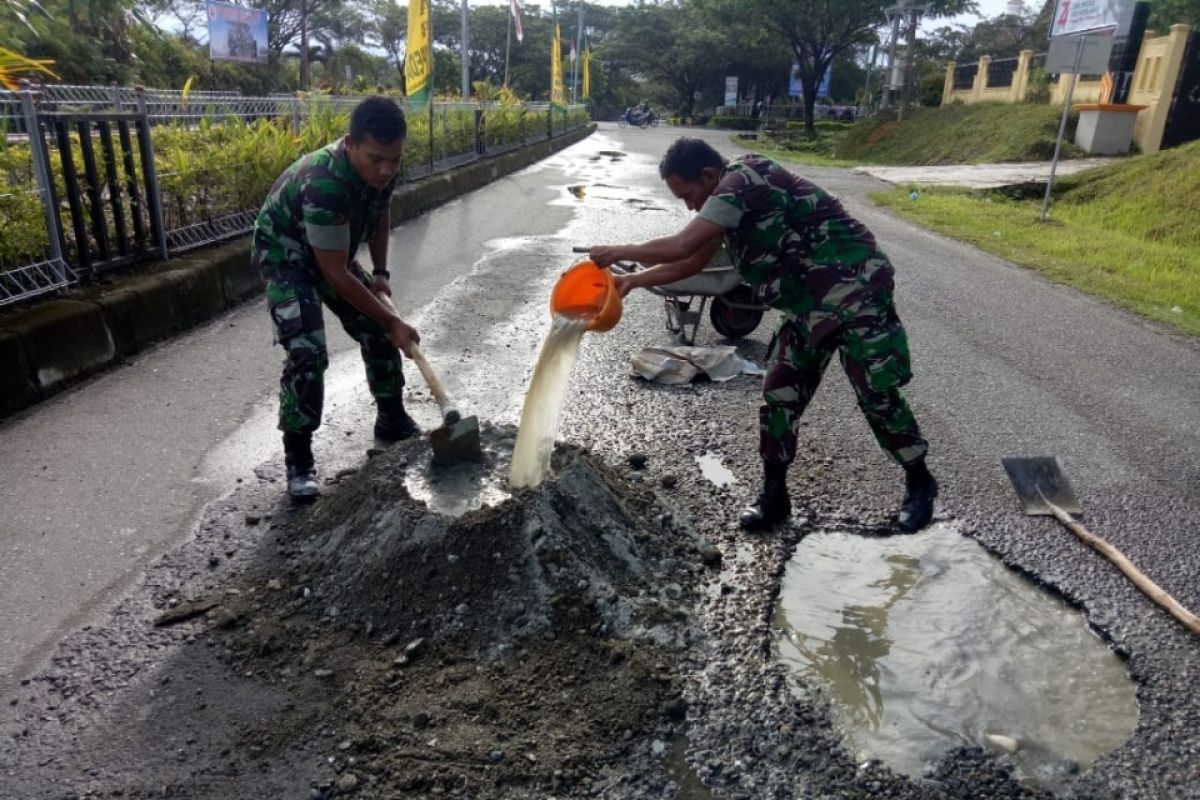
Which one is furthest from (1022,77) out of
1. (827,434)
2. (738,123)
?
(827,434)

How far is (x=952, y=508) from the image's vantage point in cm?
371

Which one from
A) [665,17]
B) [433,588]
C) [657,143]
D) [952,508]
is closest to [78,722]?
[433,588]

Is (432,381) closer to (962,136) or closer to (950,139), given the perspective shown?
(962,136)

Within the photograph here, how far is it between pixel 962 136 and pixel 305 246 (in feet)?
86.7

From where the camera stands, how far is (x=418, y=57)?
12.0 meters

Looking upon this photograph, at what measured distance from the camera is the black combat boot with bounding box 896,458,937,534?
346 centimetres

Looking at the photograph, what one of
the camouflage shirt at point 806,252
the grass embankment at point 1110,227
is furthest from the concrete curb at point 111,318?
the grass embankment at point 1110,227

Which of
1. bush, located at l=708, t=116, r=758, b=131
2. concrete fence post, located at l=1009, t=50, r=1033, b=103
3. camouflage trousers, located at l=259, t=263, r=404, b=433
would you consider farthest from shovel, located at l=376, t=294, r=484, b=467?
bush, located at l=708, t=116, r=758, b=131

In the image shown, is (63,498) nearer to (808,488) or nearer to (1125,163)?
(808,488)

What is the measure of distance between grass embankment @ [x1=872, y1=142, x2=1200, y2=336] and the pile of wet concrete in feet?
20.1

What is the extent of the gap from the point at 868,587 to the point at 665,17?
68.5 m

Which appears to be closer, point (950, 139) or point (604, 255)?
point (604, 255)

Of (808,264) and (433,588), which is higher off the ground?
(808,264)

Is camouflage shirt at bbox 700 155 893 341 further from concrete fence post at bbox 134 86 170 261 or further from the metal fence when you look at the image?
concrete fence post at bbox 134 86 170 261
